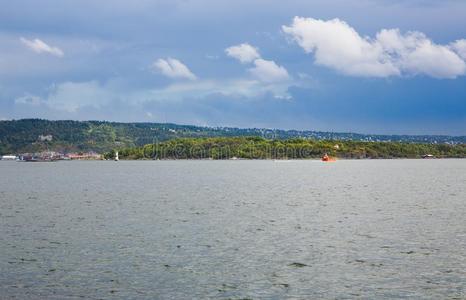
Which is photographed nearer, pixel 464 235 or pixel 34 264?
pixel 34 264

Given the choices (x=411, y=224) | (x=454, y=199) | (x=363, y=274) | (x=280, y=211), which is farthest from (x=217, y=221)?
(x=454, y=199)

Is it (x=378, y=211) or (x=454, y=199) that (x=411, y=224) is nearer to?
(x=378, y=211)

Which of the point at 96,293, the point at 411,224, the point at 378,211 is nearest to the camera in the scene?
the point at 96,293

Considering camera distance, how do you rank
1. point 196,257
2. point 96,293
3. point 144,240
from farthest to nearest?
point 144,240 → point 196,257 → point 96,293

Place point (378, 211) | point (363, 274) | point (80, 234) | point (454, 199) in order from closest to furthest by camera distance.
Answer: point (363, 274) < point (80, 234) < point (378, 211) < point (454, 199)

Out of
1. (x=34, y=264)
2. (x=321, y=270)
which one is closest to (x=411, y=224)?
(x=321, y=270)

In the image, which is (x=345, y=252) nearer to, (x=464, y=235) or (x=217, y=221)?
(x=464, y=235)

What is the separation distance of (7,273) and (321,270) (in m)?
18.3

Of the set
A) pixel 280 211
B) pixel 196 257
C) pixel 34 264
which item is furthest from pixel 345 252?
pixel 280 211

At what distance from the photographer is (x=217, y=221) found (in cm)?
6041

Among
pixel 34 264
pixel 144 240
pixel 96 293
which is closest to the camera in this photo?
pixel 96 293

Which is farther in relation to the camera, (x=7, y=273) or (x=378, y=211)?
(x=378, y=211)

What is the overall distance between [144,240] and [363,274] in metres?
19.0

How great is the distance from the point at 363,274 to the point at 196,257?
1117 cm
